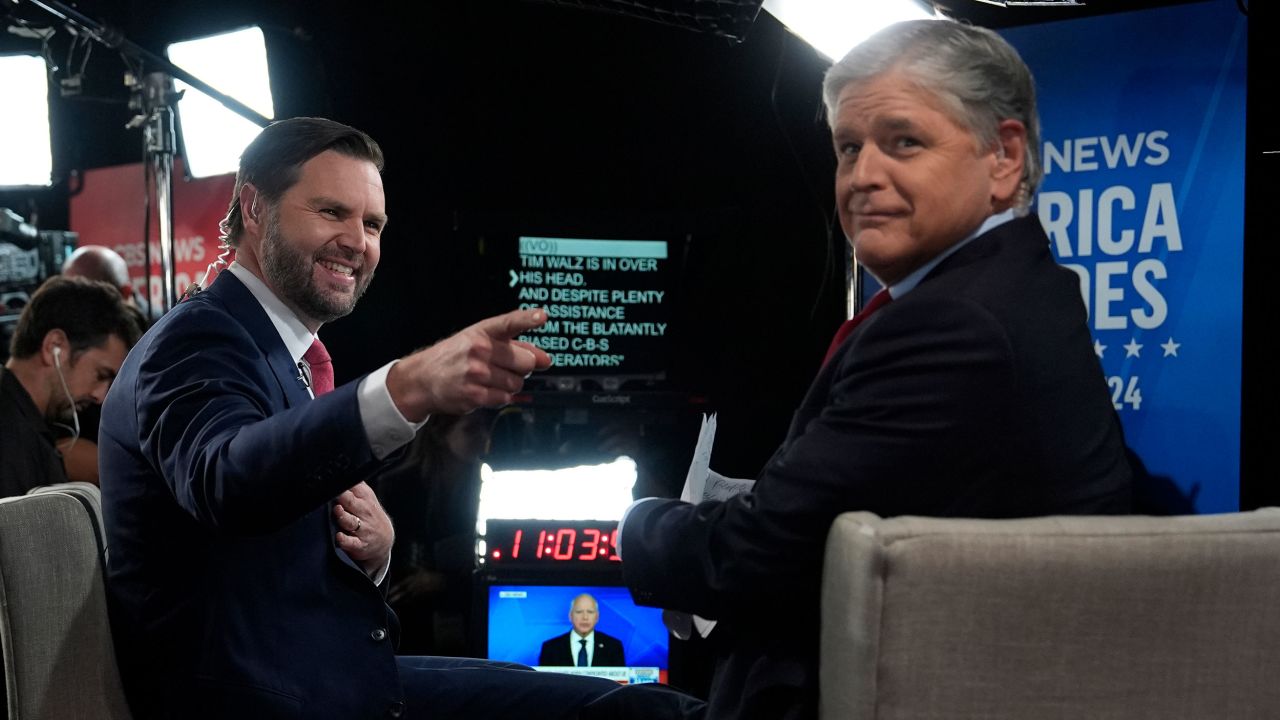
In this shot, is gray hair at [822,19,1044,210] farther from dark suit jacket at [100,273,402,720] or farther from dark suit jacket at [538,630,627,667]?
dark suit jacket at [538,630,627,667]

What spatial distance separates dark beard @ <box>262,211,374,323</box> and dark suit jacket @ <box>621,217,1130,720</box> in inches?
34.1

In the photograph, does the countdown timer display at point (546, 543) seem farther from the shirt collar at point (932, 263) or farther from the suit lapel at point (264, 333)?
the shirt collar at point (932, 263)

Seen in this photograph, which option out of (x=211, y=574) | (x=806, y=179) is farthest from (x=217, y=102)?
(x=211, y=574)

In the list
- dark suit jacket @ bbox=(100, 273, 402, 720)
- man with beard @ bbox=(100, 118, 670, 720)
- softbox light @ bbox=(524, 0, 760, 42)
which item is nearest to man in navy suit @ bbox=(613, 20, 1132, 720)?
man with beard @ bbox=(100, 118, 670, 720)

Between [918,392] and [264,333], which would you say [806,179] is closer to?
[264,333]

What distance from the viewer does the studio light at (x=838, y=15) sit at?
3021 mm

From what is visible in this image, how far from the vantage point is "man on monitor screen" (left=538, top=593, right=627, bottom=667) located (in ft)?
12.0

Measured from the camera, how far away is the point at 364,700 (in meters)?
1.50

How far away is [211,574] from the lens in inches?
57.6

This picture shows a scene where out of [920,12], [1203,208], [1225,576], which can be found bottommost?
[1225,576]

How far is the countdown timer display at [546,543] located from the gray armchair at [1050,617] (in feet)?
8.76

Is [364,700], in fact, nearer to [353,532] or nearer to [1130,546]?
[353,532]

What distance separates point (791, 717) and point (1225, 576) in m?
0.41

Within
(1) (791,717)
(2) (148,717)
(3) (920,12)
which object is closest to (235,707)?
(2) (148,717)
